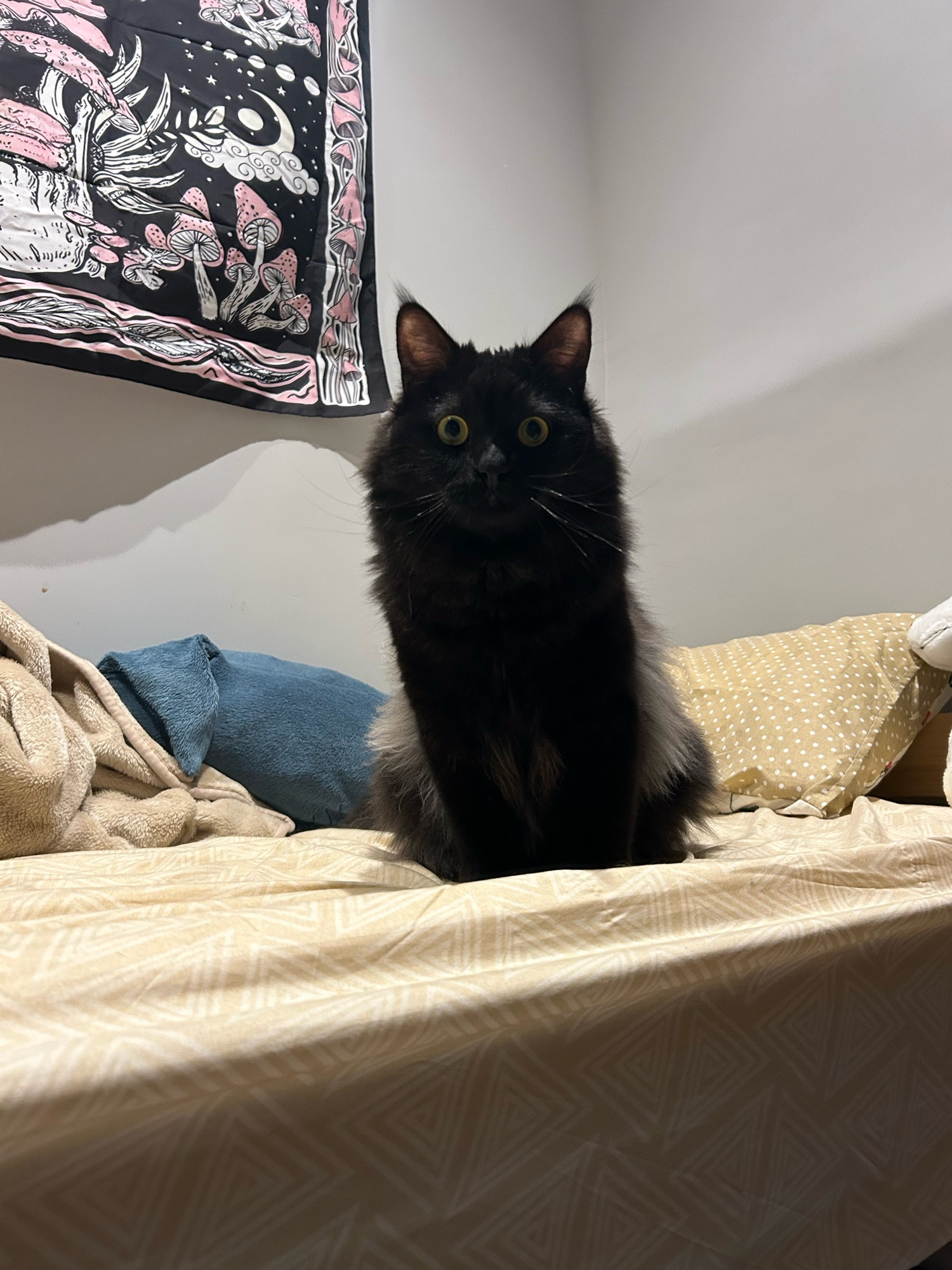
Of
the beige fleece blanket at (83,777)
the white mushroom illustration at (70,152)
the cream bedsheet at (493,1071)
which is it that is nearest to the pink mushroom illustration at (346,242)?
the white mushroom illustration at (70,152)

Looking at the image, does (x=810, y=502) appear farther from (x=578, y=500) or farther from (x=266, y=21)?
(x=266, y=21)

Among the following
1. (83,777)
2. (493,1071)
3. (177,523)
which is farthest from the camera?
(177,523)

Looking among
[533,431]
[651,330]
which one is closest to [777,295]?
[651,330]

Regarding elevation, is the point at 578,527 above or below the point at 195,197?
below

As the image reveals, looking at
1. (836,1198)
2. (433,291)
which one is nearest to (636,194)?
(433,291)

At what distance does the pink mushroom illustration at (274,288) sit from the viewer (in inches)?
78.9

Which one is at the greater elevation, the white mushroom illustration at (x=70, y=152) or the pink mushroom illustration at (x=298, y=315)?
the white mushroom illustration at (x=70, y=152)

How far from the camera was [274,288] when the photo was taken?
6.66 feet

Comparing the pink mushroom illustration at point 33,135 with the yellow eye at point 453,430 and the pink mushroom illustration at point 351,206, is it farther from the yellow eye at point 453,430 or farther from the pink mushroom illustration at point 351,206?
the yellow eye at point 453,430

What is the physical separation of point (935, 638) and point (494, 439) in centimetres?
114

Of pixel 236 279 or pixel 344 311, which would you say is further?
pixel 344 311

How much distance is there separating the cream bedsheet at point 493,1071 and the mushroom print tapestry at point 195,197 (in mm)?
1621

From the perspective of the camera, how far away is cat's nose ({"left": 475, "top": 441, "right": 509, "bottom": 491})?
0.79 metres

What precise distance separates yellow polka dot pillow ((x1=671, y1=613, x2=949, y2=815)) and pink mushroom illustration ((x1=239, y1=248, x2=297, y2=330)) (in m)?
1.64
